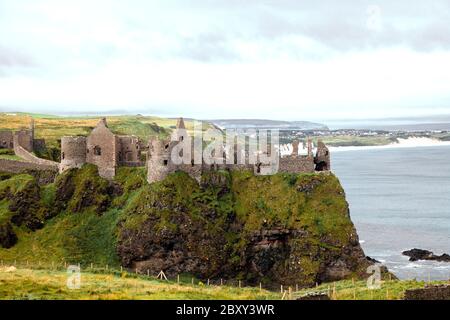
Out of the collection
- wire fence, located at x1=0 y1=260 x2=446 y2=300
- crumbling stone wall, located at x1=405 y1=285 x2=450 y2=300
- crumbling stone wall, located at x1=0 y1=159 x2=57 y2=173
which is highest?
crumbling stone wall, located at x1=0 y1=159 x2=57 y2=173

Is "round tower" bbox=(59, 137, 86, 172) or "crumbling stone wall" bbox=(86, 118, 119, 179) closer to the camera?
"crumbling stone wall" bbox=(86, 118, 119, 179)

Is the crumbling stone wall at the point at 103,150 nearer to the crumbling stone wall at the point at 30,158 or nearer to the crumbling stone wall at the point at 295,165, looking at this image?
the crumbling stone wall at the point at 30,158

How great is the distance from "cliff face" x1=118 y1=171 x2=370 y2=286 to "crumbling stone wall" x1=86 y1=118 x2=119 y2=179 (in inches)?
249

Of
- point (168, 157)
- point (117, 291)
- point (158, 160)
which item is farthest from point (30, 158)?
point (117, 291)

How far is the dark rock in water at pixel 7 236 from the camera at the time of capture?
232ft

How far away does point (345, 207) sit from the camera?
7662cm

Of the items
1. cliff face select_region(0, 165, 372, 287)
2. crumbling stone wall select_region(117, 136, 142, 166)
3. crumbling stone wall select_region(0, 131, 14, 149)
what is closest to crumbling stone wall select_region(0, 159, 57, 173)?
cliff face select_region(0, 165, 372, 287)

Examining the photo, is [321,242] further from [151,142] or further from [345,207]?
[151,142]

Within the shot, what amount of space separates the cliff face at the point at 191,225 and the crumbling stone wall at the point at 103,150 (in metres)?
1.12

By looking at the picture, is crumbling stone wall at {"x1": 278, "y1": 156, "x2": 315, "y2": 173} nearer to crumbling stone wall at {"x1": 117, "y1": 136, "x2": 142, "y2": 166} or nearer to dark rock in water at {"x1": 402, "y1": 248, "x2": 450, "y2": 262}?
crumbling stone wall at {"x1": 117, "y1": 136, "x2": 142, "y2": 166}

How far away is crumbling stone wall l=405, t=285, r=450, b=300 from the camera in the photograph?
1384 inches

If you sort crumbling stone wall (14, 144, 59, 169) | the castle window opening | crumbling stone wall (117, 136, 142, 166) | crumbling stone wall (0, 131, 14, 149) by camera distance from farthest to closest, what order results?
1. crumbling stone wall (0, 131, 14, 149)
2. crumbling stone wall (14, 144, 59, 169)
3. crumbling stone wall (117, 136, 142, 166)
4. the castle window opening

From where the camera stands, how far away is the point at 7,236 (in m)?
71.4
